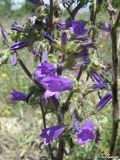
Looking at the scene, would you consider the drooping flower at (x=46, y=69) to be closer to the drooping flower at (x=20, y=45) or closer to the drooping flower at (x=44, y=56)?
the drooping flower at (x=44, y=56)

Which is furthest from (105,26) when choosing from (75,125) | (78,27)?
(75,125)

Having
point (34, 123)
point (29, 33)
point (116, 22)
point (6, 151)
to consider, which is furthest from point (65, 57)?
point (34, 123)

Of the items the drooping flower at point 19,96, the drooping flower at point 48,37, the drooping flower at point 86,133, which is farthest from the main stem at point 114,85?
the drooping flower at point 19,96

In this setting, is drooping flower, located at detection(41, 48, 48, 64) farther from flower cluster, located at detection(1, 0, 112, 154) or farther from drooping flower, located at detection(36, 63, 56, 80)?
drooping flower, located at detection(36, 63, 56, 80)

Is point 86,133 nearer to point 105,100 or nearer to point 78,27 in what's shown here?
point 105,100

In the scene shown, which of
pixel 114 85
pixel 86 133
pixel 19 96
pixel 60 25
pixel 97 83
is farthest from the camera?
pixel 19 96

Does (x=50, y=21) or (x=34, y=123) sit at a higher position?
(x=50, y=21)

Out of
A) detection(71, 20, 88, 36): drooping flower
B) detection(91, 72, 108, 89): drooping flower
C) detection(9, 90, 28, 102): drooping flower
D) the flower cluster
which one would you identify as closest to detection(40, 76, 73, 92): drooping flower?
the flower cluster

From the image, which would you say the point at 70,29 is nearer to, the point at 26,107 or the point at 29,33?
the point at 29,33
